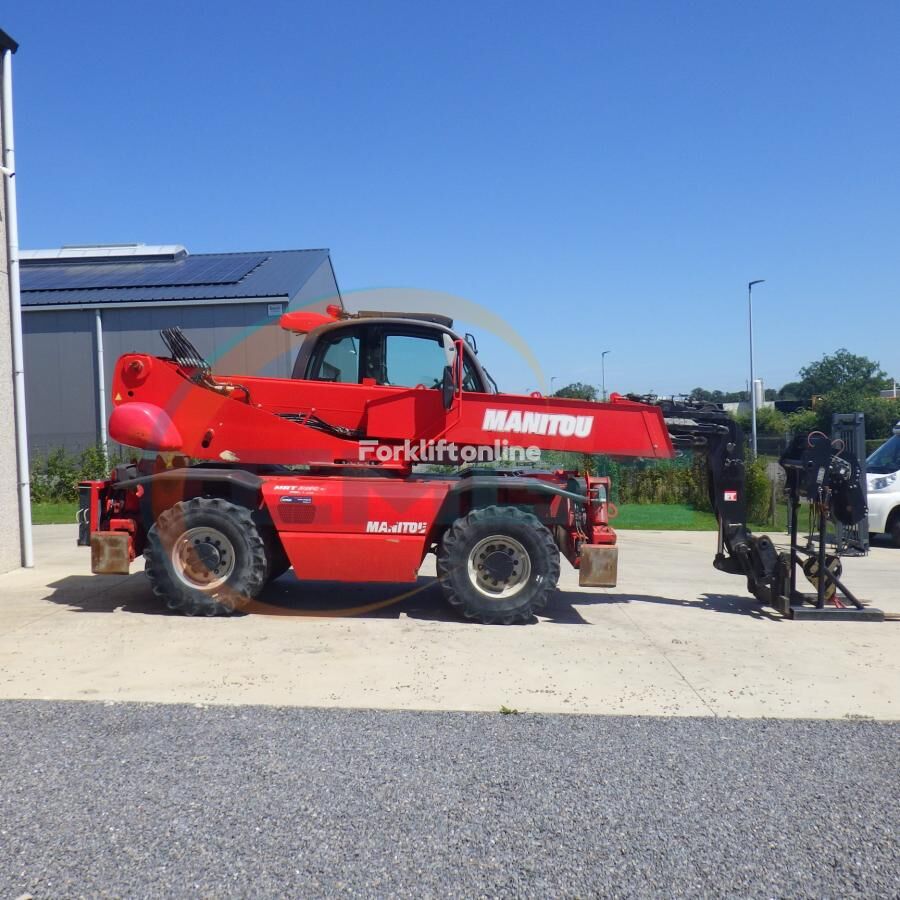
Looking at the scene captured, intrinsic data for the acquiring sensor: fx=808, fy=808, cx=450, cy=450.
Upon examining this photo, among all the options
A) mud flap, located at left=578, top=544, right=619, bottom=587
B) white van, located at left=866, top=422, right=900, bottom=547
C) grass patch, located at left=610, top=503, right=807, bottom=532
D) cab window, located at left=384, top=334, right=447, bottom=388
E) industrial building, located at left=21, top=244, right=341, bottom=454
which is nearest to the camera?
mud flap, located at left=578, top=544, right=619, bottom=587

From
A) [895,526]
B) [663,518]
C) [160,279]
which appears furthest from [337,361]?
[160,279]

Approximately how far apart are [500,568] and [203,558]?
2.82m

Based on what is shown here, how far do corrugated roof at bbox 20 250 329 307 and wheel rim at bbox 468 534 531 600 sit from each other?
594 inches

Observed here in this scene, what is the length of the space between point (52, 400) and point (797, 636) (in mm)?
20026

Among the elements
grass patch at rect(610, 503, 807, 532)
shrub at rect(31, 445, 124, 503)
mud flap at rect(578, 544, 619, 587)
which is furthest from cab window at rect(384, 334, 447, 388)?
shrub at rect(31, 445, 124, 503)

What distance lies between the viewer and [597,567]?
7.57 metres

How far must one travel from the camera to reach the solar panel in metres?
22.8

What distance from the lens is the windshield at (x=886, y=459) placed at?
1448 cm

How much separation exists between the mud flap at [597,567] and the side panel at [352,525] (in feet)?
4.83

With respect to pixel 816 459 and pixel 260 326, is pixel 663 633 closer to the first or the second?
pixel 816 459

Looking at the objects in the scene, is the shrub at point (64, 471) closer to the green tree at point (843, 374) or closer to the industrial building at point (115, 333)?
the industrial building at point (115, 333)

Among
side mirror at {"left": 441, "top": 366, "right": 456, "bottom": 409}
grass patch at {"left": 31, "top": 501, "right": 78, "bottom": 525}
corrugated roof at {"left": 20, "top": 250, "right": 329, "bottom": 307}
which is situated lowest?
grass patch at {"left": 31, "top": 501, "right": 78, "bottom": 525}

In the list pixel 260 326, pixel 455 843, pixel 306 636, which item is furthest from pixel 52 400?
pixel 455 843

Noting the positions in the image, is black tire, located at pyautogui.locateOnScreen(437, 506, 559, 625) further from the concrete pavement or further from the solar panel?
the solar panel
